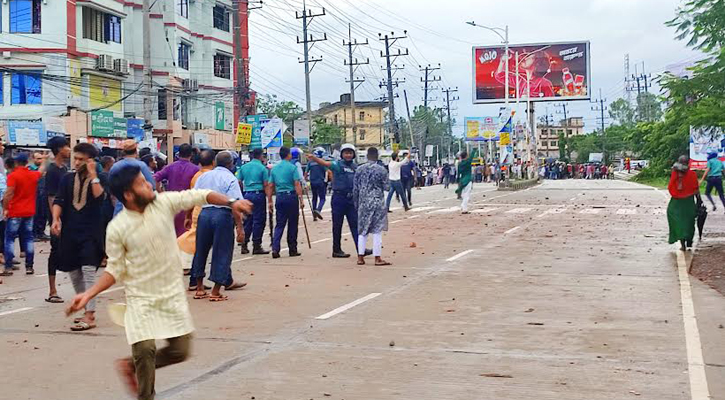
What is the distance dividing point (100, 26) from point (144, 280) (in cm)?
3922

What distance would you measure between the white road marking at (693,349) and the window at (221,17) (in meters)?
46.9

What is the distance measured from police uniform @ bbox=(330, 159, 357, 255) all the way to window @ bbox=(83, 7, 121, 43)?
28.9 m

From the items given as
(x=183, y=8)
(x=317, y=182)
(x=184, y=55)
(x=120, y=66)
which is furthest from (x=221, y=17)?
(x=317, y=182)

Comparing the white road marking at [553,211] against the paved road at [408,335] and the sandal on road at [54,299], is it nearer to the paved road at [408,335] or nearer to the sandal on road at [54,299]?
the paved road at [408,335]

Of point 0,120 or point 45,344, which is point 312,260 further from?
point 0,120

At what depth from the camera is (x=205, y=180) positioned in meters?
11.1

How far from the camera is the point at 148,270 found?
5613 millimetres

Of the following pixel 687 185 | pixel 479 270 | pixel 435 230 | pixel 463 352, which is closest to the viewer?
pixel 463 352

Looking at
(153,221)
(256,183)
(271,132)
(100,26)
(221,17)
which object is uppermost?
(221,17)

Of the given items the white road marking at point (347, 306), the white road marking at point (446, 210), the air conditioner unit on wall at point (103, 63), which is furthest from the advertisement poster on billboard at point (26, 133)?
the white road marking at point (347, 306)

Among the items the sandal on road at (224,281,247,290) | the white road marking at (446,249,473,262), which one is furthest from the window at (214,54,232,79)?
the sandal on road at (224,281,247,290)

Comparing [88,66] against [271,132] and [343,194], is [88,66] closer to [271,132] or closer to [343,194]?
[271,132]

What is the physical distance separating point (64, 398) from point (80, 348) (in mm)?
1764

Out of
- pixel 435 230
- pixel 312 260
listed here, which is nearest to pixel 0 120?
pixel 435 230
